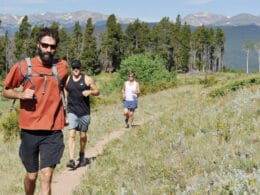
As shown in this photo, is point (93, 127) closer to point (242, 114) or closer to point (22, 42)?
point (242, 114)

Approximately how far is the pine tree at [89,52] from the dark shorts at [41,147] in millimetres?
101145

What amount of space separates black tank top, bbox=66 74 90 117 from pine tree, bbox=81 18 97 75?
9697cm

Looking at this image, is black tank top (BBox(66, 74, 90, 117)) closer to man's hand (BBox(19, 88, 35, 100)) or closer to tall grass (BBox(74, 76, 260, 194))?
tall grass (BBox(74, 76, 260, 194))

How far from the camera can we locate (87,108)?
10.9 metres

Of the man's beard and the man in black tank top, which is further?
the man in black tank top

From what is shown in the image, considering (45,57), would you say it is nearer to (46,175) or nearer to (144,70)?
(46,175)

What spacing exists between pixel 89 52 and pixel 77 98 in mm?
100317

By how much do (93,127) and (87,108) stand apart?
771cm

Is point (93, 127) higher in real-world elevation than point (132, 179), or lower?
lower

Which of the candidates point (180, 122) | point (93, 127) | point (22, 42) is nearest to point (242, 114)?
point (180, 122)

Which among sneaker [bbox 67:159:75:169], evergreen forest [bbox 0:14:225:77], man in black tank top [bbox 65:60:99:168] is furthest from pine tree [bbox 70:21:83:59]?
sneaker [bbox 67:159:75:169]

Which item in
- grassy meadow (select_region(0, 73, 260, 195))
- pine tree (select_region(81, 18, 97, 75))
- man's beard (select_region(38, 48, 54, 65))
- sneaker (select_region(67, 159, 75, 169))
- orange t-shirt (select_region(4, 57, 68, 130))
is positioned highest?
man's beard (select_region(38, 48, 54, 65))

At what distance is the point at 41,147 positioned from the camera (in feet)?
21.6

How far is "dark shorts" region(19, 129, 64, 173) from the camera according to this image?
6543 millimetres
